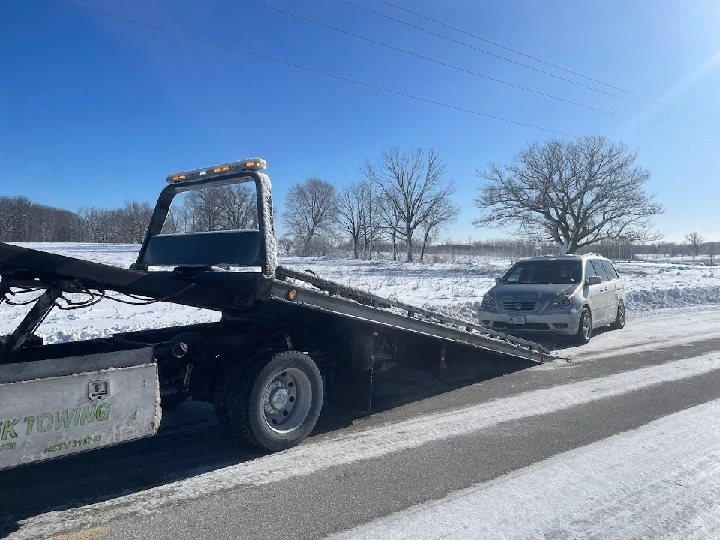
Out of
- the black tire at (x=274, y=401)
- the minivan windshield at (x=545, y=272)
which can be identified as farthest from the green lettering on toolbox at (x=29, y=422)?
the minivan windshield at (x=545, y=272)

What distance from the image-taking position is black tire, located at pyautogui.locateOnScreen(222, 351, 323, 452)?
4.45m

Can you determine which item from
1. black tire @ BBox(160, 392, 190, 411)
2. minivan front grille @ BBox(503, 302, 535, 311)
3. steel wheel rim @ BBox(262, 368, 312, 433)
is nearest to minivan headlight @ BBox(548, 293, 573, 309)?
minivan front grille @ BBox(503, 302, 535, 311)

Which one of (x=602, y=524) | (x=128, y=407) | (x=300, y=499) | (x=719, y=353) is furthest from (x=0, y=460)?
(x=719, y=353)

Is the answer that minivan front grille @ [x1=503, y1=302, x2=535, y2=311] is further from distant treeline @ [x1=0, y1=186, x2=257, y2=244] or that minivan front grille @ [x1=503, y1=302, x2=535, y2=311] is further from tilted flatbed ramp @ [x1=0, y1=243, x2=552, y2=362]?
distant treeline @ [x1=0, y1=186, x2=257, y2=244]

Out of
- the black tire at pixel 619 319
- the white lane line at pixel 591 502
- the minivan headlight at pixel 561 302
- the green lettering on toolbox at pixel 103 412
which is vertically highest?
the minivan headlight at pixel 561 302

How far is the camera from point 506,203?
4609cm

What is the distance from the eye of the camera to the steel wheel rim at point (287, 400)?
15.5 feet

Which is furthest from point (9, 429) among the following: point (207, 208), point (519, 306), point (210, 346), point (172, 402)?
point (519, 306)

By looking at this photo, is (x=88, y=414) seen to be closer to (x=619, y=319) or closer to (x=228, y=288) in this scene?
(x=228, y=288)

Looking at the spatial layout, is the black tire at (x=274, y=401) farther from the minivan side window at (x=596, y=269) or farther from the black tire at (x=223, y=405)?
the minivan side window at (x=596, y=269)

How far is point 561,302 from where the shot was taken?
1022 centimetres

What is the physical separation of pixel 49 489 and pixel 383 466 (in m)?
2.49

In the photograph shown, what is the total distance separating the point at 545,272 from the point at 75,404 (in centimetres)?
999

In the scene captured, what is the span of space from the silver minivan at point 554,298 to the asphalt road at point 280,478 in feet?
12.5
